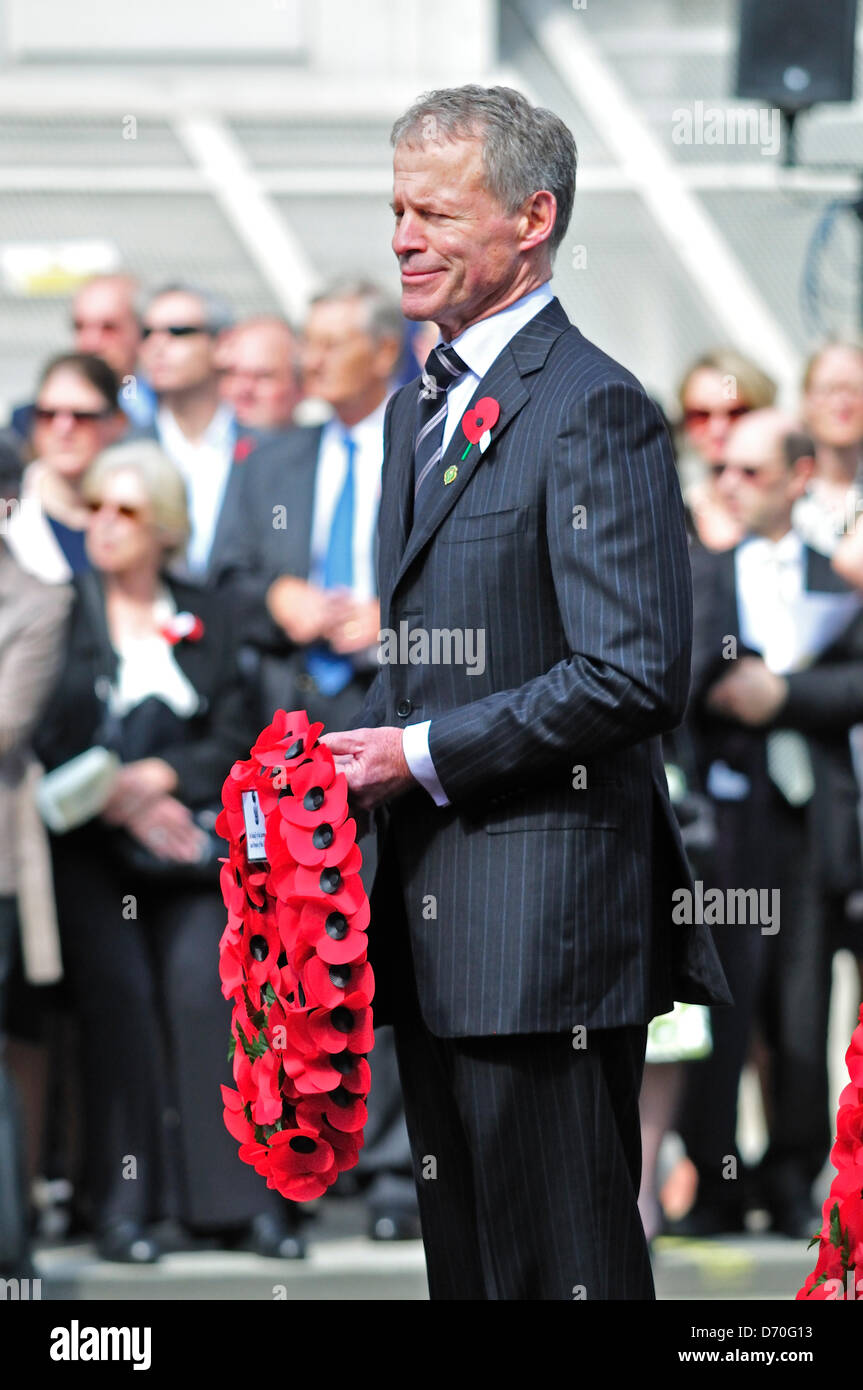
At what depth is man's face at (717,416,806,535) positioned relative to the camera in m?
5.82

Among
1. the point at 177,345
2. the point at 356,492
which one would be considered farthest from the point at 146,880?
the point at 177,345

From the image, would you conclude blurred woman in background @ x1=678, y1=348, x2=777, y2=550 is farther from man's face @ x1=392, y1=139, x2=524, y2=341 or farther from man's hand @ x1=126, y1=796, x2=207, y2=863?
man's face @ x1=392, y1=139, x2=524, y2=341

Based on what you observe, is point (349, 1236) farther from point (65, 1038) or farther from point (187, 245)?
point (187, 245)

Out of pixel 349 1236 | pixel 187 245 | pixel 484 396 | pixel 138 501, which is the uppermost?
pixel 187 245

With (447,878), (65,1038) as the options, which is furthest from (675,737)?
(447,878)

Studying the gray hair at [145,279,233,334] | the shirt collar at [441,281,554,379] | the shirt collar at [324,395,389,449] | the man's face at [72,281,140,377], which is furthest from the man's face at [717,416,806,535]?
the shirt collar at [441,281,554,379]

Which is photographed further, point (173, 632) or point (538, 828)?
point (173, 632)

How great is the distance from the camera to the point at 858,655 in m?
5.75

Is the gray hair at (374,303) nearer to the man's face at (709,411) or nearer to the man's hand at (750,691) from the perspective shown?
the man's face at (709,411)

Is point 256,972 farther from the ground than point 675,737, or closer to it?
closer to it

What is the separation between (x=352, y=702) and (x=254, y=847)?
8.23ft

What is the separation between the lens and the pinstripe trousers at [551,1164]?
2.96 meters

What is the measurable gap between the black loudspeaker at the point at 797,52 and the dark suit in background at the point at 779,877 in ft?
7.23

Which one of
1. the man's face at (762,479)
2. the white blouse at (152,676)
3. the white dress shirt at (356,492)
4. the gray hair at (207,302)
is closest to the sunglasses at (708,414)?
the man's face at (762,479)
